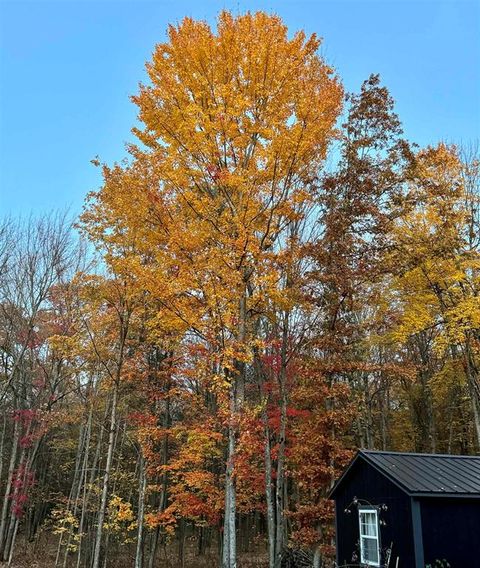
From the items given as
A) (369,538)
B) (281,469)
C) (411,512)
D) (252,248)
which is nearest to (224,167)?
(252,248)

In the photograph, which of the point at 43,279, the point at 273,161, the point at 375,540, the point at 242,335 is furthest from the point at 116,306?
the point at 375,540

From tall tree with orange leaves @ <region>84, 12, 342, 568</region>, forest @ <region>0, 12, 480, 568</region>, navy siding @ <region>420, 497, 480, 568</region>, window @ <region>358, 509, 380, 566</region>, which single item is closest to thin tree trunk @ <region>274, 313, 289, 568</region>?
forest @ <region>0, 12, 480, 568</region>

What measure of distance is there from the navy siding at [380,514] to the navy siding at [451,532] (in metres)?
0.29

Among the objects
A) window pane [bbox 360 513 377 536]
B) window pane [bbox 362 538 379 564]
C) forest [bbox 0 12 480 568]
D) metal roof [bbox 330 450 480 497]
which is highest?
forest [bbox 0 12 480 568]

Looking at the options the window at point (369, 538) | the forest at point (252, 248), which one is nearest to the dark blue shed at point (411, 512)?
the window at point (369, 538)

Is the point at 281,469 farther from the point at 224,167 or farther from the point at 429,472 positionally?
the point at 224,167

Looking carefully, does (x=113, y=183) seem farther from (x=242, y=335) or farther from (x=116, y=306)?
(x=242, y=335)

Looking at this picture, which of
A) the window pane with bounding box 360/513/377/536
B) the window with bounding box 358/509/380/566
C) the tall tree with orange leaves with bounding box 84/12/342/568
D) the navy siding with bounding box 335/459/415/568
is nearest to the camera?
the navy siding with bounding box 335/459/415/568

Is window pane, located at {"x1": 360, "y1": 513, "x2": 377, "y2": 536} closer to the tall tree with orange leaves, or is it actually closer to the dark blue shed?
the dark blue shed

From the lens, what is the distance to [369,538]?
8172 mm

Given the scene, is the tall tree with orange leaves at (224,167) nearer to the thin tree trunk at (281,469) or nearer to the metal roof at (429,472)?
the thin tree trunk at (281,469)

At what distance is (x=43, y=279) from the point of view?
42.0ft

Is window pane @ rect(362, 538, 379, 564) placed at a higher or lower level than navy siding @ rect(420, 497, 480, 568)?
lower

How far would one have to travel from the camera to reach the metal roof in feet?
24.2
